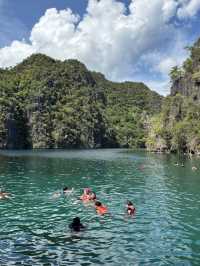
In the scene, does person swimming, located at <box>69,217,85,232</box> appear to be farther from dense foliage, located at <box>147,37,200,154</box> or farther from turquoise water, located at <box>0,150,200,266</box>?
dense foliage, located at <box>147,37,200,154</box>

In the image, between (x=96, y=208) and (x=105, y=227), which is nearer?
(x=105, y=227)

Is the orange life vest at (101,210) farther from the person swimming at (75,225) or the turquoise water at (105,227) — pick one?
the person swimming at (75,225)

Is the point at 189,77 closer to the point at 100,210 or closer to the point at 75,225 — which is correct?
the point at 100,210

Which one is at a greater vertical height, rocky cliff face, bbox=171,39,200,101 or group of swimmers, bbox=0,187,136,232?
rocky cliff face, bbox=171,39,200,101

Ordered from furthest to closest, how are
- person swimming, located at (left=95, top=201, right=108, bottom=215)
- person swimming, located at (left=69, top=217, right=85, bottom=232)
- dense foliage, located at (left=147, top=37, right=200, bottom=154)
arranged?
dense foliage, located at (left=147, top=37, right=200, bottom=154) < person swimming, located at (left=95, top=201, right=108, bottom=215) < person swimming, located at (left=69, top=217, right=85, bottom=232)

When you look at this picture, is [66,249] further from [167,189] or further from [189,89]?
[189,89]

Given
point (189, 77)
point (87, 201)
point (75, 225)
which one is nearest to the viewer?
point (75, 225)

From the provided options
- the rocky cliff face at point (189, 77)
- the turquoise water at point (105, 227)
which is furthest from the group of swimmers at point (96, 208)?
the rocky cliff face at point (189, 77)

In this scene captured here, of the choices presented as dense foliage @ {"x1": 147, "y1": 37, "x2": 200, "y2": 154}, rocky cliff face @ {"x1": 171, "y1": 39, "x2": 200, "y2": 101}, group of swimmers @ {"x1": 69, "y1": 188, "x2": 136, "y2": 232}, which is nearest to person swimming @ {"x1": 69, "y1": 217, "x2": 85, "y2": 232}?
group of swimmers @ {"x1": 69, "y1": 188, "x2": 136, "y2": 232}

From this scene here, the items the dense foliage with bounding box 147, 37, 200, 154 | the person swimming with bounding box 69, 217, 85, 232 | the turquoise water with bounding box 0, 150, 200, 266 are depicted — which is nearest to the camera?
the turquoise water with bounding box 0, 150, 200, 266

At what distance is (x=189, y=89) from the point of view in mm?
157625

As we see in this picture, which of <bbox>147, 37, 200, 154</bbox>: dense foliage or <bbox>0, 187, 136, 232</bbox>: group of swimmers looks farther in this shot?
<bbox>147, 37, 200, 154</bbox>: dense foliage

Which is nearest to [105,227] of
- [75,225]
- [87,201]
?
[75,225]

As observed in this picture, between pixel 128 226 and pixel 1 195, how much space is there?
54.4ft
